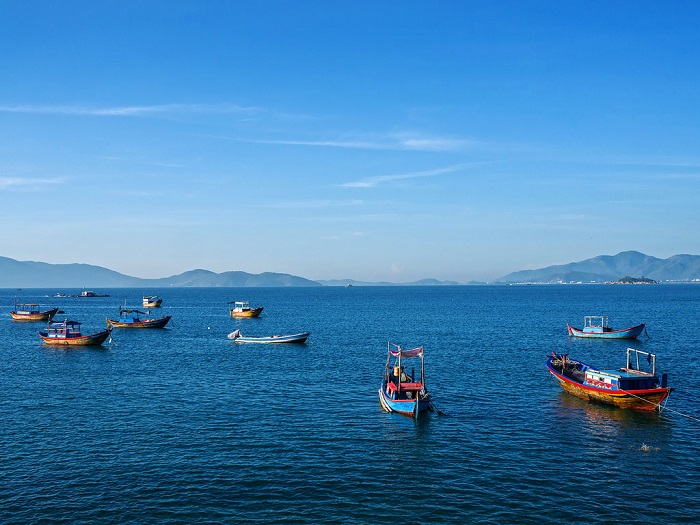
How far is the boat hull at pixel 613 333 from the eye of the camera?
4259 inches

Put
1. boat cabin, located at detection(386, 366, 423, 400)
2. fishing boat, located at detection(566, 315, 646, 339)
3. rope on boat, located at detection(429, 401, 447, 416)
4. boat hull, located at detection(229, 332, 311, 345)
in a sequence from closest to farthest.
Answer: rope on boat, located at detection(429, 401, 447, 416), boat cabin, located at detection(386, 366, 423, 400), boat hull, located at detection(229, 332, 311, 345), fishing boat, located at detection(566, 315, 646, 339)

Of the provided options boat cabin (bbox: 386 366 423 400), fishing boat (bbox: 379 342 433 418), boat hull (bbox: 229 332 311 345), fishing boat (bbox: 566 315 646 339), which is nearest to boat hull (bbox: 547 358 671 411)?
fishing boat (bbox: 379 342 433 418)

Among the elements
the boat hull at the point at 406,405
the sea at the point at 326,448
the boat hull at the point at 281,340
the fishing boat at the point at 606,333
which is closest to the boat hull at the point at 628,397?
the sea at the point at 326,448

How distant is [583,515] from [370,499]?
471 inches

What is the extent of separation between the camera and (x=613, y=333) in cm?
11162

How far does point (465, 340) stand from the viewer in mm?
105188

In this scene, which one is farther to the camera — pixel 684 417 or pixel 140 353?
pixel 140 353

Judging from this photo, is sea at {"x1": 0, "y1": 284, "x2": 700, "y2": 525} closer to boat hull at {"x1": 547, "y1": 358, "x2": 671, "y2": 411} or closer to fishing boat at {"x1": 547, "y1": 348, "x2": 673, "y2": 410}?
boat hull at {"x1": 547, "y1": 358, "x2": 671, "y2": 411}

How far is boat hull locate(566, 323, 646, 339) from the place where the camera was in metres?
108

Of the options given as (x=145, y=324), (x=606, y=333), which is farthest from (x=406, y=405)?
(x=145, y=324)

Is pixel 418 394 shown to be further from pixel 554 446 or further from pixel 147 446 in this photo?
pixel 147 446

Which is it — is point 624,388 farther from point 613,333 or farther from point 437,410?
point 613,333

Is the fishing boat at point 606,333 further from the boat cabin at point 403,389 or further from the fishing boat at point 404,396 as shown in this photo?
the boat cabin at point 403,389

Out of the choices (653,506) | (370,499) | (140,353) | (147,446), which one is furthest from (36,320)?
(653,506)
